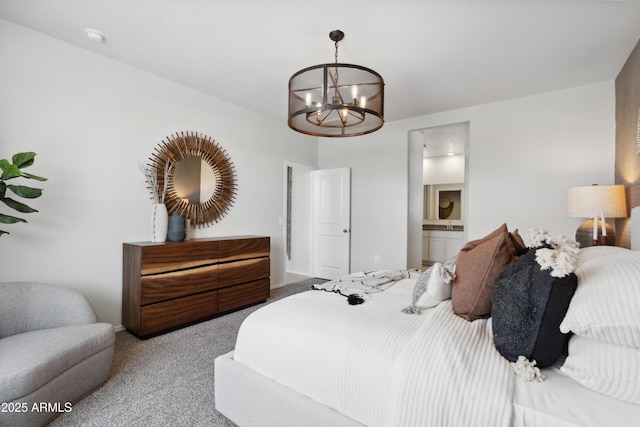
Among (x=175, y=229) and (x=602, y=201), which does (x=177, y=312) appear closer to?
(x=175, y=229)

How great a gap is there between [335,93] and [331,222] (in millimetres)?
3205

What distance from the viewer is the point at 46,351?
5.44 ft

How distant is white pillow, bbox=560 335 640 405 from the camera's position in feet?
2.84

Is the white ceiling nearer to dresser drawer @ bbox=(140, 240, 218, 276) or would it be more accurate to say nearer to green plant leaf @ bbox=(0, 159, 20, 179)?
green plant leaf @ bbox=(0, 159, 20, 179)

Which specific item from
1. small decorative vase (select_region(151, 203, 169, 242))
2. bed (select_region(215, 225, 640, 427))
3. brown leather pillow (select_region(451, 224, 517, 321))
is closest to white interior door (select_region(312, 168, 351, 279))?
small decorative vase (select_region(151, 203, 169, 242))

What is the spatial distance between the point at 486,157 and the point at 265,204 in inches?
124

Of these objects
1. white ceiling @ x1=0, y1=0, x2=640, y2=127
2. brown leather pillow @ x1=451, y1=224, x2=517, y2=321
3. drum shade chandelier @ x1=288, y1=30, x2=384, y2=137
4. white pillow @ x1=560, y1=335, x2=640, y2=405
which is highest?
white ceiling @ x1=0, y1=0, x2=640, y2=127

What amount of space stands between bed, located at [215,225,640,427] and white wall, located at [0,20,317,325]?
2.06 m

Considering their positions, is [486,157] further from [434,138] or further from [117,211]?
[117,211]

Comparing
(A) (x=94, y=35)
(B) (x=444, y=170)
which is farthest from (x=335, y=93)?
(B) (x=444, y=170)

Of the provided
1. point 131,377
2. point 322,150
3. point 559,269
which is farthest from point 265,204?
point 559,269

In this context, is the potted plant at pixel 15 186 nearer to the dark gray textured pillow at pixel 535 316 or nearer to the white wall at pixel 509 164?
the dark gray textured pillow at pixel 535 316

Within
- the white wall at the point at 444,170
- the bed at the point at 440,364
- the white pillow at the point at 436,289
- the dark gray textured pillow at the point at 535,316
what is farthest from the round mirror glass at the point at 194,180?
the white wall at the point at 444,170

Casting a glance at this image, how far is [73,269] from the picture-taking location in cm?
269
